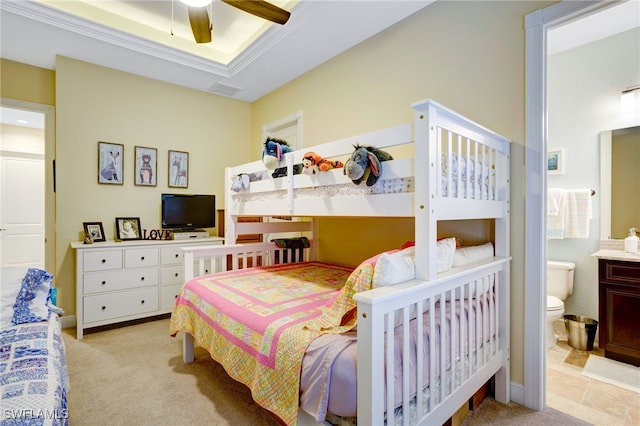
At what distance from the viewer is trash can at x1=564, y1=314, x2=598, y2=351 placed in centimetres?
245

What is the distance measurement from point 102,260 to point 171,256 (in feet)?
1.99

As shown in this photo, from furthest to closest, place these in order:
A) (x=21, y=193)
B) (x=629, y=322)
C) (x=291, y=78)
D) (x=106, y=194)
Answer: (x=21, y=193), (x=291, y=78), (x=106, y=194), (x=629, y=322)

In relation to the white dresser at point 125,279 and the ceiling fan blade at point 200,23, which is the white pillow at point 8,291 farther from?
the ceiling fan blade at point 200,23

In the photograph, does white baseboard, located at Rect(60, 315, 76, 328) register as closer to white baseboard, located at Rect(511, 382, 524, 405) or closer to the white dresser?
the white dresser

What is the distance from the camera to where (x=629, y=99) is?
243 cm

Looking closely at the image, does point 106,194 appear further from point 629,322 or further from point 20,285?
point 629,322

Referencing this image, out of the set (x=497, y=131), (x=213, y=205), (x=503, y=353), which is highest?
(x=497, y=131)

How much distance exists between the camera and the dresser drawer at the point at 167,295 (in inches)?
129

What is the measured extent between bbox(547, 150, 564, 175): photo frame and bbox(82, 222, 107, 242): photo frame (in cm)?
443

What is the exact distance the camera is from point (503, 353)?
5.91ft

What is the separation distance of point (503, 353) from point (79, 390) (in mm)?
2602

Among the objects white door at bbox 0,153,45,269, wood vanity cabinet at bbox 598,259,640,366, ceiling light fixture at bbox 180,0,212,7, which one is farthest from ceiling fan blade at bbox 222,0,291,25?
white door at bbox 0,153,45,269

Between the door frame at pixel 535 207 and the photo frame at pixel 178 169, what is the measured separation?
3.48 metres

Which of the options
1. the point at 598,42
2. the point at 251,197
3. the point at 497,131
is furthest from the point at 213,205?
the point at 598,42
